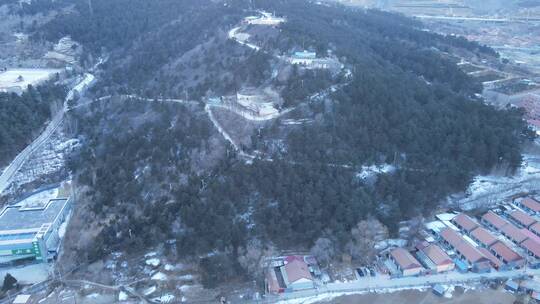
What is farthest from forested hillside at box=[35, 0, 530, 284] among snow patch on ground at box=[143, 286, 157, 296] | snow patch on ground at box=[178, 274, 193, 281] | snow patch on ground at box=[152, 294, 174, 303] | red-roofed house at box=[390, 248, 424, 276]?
snow patch on ground at box=[152, 294, 174, 303]

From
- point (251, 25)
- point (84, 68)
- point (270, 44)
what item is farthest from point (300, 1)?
point (84, 68)

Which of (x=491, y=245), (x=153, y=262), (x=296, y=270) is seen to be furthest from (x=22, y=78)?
(x=491, y=245)

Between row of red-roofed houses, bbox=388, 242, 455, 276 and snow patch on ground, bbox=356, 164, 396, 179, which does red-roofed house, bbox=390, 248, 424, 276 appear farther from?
snow patch on ground, bbox=356, 164, 396, 179

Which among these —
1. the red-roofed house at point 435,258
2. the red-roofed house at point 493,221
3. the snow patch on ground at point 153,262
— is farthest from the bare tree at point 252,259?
the red-roofed house at point 493,221

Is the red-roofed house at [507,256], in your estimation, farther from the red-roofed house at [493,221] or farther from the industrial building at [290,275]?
the industrial building at [290,275]

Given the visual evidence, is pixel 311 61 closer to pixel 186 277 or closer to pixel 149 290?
pixel 186 277
